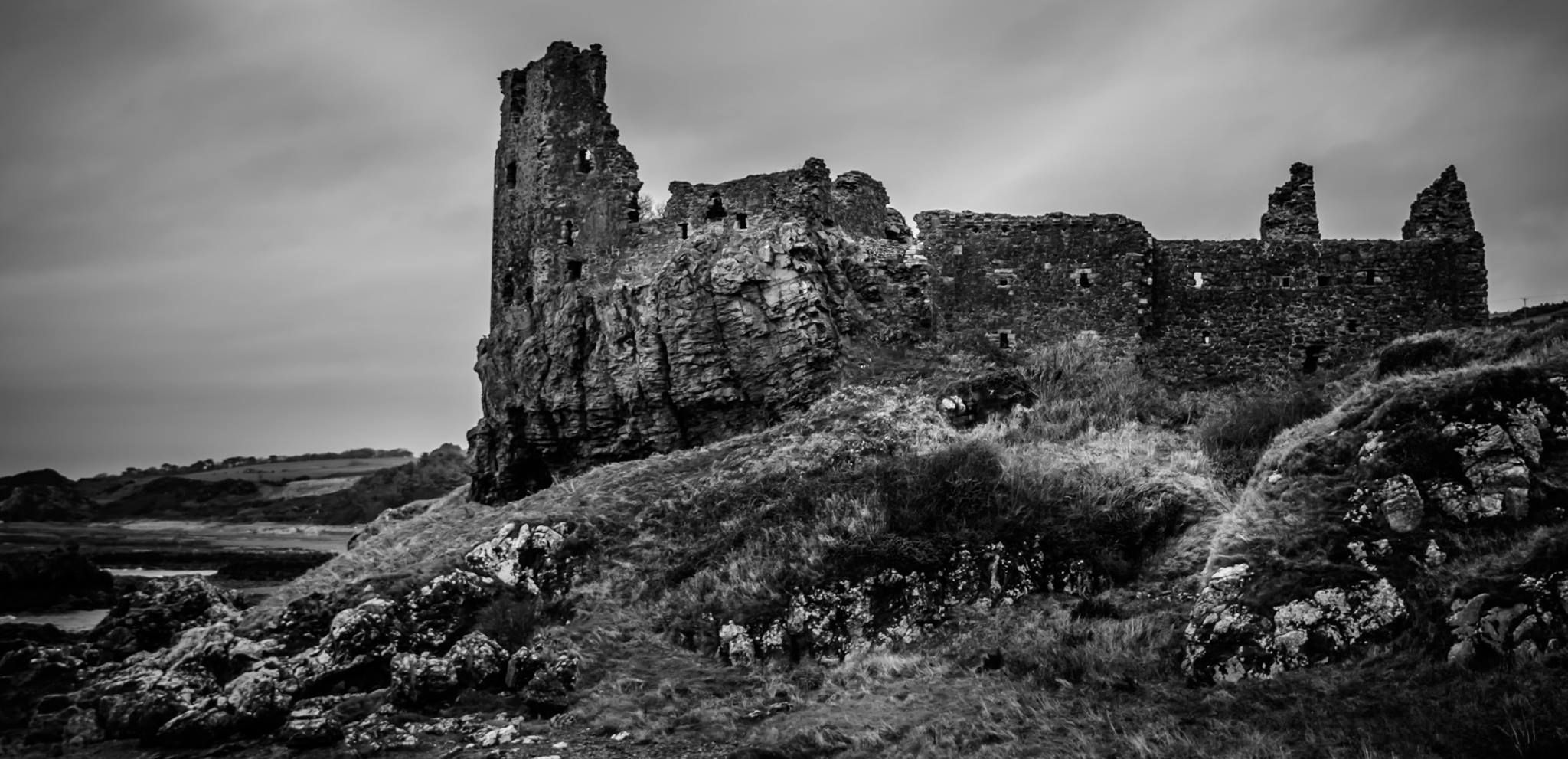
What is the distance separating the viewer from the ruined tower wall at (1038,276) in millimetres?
26203

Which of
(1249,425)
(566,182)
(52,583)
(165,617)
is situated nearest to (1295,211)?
(1249,425)

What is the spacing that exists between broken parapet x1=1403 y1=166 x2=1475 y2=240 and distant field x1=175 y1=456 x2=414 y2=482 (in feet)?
351

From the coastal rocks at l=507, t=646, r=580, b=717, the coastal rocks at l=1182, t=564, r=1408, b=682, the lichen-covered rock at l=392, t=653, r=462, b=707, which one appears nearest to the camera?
the coastal rocks at l=1182, t=564, r=1408, b=682

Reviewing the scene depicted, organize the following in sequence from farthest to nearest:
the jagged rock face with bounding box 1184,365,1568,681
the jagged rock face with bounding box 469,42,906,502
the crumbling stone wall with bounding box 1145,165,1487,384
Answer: the jagged rock face with bounding box 469,42,906,502, the crumbling stone wall with bounding box 1145,165,1487,384, the jagged rock face with bounding box 1184,365,1568,681

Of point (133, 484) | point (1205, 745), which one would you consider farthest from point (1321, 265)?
point (133, 484)

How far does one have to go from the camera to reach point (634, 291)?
27.7 meters

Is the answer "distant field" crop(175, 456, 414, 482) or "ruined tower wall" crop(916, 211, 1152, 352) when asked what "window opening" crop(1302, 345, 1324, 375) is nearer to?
"ruined tower wall" crop(916, 211, 1152, 352)

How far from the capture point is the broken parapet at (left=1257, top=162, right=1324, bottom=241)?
26.4m

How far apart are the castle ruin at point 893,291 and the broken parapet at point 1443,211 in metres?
0.05

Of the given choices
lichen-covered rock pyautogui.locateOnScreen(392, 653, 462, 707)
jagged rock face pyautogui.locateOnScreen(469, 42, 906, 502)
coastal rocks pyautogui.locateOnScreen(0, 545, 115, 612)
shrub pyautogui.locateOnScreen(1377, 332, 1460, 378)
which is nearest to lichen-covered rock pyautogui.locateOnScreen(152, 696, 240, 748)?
lichen-covered rock pyautogui.locateOnScreen(392, 653, 462, 707)

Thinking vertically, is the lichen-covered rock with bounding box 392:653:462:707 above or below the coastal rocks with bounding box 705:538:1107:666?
below

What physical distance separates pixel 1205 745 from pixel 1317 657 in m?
2.31

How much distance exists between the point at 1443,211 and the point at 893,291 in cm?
1419

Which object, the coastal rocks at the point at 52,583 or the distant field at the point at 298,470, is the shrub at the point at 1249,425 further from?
the distant field at the point at 298,470
